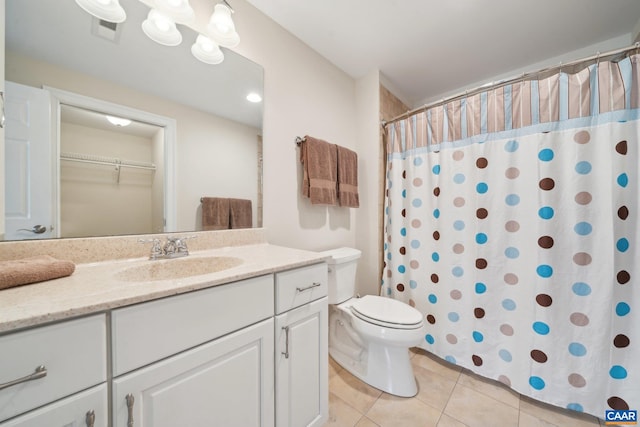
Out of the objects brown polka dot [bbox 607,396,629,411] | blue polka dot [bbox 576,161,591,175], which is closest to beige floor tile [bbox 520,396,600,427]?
brown polka dot [bbox 607,396,629,411]

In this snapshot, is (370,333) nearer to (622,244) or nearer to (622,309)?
(622,309)

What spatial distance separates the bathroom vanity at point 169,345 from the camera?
0.45 m

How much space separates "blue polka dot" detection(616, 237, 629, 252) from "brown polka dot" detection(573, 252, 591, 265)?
0.12m

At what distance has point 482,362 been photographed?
1.40m

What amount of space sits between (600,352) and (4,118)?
2665 millimetres

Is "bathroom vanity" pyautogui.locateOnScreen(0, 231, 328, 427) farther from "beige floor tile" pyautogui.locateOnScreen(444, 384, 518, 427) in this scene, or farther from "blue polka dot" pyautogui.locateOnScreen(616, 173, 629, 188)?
"blue polka dot" pyautogui.locateOnScreen(616, 173, 629, 188)

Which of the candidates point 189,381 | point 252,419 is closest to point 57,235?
point 189,381

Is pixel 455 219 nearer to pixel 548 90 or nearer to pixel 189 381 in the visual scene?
pixel 548 90

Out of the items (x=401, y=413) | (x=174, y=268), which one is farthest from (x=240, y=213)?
(x=401, y=413)

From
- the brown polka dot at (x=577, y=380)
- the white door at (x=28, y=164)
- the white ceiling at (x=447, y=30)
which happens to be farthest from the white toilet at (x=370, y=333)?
the white ceiling at (x=447, y=30)

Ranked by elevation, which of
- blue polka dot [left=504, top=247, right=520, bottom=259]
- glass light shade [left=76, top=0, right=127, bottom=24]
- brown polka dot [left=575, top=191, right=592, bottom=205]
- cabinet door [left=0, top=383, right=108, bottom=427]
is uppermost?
glass light shade [left=76, top=0, right=127, bottom=24]

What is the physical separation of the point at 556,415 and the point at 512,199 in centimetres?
115

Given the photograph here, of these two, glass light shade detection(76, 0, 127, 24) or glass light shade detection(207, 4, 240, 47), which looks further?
glass light shade detection(207, 4, 240, 47)

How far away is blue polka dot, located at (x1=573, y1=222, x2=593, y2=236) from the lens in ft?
3.70
